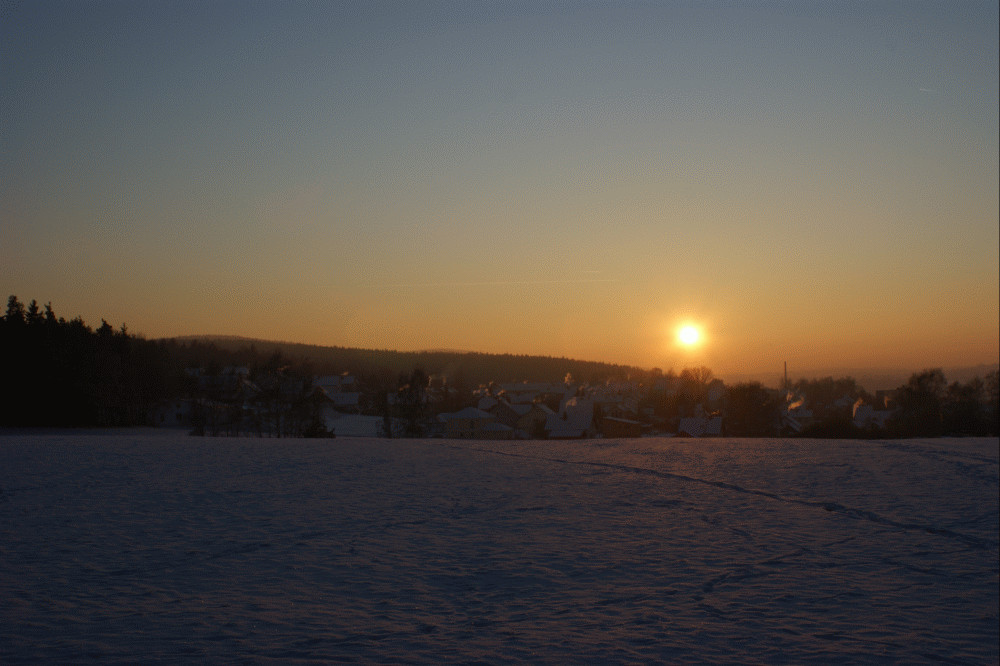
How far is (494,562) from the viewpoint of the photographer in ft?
31.6

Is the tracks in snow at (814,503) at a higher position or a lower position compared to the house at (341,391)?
lower

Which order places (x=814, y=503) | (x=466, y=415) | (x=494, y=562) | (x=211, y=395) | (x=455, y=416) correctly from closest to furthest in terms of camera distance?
(x=494, y=562) < (x=814, y=503) < (x=211, y=395) < (x=455, y=416) < (x=466, y=415)

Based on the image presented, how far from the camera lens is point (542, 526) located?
12.0 meters

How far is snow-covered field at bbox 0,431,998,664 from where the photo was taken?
6.67 m

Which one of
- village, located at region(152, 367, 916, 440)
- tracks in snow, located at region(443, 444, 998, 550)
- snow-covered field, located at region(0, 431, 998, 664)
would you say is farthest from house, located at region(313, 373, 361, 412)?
snow-covered field, located at region(0, 431, 998, 664)

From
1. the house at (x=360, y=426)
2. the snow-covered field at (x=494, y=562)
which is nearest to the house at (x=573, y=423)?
the house at (x=360, y=426)

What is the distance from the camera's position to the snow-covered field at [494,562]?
667 centimetres

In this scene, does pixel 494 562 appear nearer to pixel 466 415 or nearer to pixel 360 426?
pixel 466 415

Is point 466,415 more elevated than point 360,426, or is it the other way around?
point 466,415

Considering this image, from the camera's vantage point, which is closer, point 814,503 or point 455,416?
point 814,503

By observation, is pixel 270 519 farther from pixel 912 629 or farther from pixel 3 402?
pixel 3 402

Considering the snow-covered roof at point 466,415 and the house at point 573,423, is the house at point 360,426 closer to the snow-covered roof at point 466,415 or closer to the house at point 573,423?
the snow-covered roof at point 466,415

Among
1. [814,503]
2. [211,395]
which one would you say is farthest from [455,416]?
[814,503]

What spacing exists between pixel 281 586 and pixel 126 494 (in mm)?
7417
